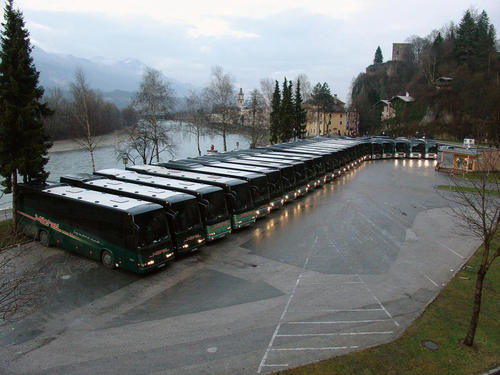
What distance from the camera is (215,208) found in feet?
53.9

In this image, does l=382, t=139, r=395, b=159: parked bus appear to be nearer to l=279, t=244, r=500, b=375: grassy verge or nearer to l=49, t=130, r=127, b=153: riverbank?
l=49, t=130, r=127, b=153: riverbank

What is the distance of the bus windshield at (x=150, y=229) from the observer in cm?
1261

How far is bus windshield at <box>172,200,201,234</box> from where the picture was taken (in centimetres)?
1438

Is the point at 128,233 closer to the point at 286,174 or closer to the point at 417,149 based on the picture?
the point at 286,174

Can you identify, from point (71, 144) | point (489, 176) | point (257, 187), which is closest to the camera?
point (489, 176)

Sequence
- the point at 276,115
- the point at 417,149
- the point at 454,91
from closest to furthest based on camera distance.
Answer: the point at 417,149 < the point at 276,115 < the point at 454,91

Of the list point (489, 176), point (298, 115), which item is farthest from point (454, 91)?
point (489, 176)

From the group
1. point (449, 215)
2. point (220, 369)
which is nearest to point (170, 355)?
point (220, 369)

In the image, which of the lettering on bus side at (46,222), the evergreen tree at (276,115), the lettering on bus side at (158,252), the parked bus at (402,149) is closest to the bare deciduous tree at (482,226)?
the lettering on bus side at (158,252)

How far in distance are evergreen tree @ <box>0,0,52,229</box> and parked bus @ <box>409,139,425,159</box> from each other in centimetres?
4971

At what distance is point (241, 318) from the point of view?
10.1 m

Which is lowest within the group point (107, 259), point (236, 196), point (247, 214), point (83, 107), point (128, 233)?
point (107, 259)

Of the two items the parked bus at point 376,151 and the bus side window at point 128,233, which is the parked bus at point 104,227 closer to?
the bus side window at point 128,233

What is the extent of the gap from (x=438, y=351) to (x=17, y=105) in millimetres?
19623
